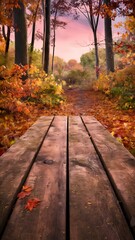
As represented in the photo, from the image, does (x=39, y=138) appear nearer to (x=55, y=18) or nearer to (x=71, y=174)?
(x=71, y=174)

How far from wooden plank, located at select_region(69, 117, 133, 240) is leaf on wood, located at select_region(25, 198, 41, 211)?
7.7 inches

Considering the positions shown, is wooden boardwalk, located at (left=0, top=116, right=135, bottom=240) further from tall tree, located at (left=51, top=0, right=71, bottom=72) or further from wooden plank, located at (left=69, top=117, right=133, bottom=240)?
tall tree, located at (left=51, top=0, right=71, bottom=72)

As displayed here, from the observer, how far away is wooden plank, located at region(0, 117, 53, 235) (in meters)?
1.24

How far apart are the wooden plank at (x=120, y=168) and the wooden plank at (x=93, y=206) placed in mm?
45

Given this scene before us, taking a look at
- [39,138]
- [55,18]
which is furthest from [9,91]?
[55,18]

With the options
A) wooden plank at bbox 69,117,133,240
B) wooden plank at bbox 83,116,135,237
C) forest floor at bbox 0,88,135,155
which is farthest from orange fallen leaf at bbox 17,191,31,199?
forest floor at bbox 0,88,135,155

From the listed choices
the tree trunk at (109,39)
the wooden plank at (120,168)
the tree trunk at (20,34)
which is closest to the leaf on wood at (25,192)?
the wooden plank at (120,168)

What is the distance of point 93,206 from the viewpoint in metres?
1.21

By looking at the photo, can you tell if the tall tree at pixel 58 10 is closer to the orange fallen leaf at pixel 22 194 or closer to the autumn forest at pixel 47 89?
the autumn forest at pixel 47 89

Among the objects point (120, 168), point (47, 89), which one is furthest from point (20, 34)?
point (120, 168)

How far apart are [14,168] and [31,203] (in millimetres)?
543

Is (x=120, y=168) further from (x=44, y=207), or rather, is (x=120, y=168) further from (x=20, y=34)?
(x=20, y=34)

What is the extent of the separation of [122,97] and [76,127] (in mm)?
5859

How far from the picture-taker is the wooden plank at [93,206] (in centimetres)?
100
